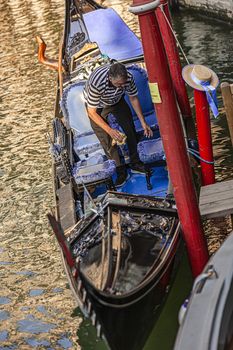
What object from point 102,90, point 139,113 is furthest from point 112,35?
point 102,90

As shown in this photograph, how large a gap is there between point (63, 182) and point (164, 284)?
175 cm

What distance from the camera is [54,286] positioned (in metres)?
5.59

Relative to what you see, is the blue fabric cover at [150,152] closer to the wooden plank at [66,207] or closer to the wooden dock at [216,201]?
the wooden plank at [66,207]

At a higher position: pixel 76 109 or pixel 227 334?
pixel 227 334

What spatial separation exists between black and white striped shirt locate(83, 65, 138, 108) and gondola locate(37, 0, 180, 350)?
0.42 m

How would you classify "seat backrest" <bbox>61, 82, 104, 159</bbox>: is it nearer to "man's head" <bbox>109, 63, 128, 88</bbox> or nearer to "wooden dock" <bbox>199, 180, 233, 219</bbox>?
"man's head" <bbox>109, 63, 128, 88</bbox>

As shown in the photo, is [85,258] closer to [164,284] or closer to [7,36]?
[164,284]

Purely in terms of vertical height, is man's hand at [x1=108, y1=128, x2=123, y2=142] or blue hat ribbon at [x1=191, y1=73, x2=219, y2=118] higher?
blue hat ribbon at [x1=191, y1=73, x2=219, y2=118]

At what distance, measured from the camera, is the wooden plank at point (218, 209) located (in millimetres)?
4449

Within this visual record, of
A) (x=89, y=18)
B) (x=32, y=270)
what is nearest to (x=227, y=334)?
(x=32, y=270)

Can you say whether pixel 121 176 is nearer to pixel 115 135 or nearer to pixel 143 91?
pixel 115 135

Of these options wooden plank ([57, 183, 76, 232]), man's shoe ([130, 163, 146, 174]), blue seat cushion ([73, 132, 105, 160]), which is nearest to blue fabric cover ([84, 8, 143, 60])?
blue seat cushion ([73, 132, 105, 160])

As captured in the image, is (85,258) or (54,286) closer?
(85,258)

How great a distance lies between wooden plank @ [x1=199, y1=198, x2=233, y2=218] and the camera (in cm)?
445
